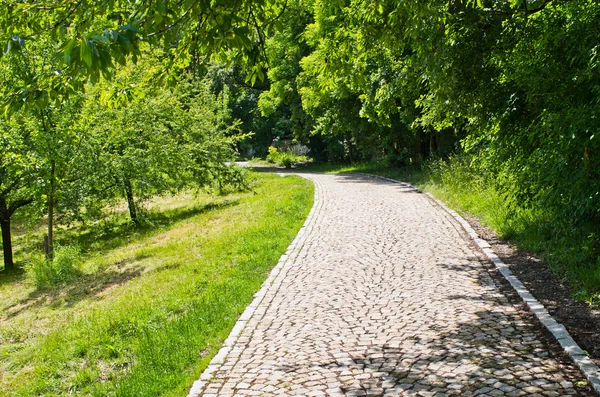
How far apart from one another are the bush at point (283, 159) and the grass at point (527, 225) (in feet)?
81.8

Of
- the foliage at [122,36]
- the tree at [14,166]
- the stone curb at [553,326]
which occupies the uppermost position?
the foliage at [122,36]

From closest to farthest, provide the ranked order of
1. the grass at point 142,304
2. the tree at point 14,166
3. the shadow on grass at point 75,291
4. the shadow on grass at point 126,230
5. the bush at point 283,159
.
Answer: the grass at point 142,304 → the shadow on grass at point 75,291 → the tree at point 14,166 → the shadow on grass at point 126,230 → the bush at point 283,159

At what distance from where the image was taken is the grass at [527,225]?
7993mm

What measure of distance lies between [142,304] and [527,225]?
744 centimetres

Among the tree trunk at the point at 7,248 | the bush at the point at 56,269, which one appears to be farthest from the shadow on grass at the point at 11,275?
the bush at the point at 56,269

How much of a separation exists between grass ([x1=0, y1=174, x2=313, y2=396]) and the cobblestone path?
564mm

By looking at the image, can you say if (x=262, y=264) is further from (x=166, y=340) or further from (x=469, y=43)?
(x=469, y=43)

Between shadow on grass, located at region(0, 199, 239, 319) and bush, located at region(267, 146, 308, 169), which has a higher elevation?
bush, located at region(267, 146, 308, 169)

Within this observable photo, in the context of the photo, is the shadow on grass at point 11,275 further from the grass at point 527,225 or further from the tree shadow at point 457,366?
the tree shadow at point 457,366

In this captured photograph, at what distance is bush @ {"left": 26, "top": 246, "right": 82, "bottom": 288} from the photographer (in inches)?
553

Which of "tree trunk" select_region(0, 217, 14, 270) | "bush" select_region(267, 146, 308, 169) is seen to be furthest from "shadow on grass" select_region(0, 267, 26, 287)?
"bush" select_region(267, 146, 308, 169)

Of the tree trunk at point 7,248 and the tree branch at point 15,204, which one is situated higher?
the tree branch at point 15,204

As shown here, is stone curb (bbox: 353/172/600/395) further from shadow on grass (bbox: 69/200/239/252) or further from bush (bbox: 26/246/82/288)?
shadow on grass (bbox: 69/200/239/252)

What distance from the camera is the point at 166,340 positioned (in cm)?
691
